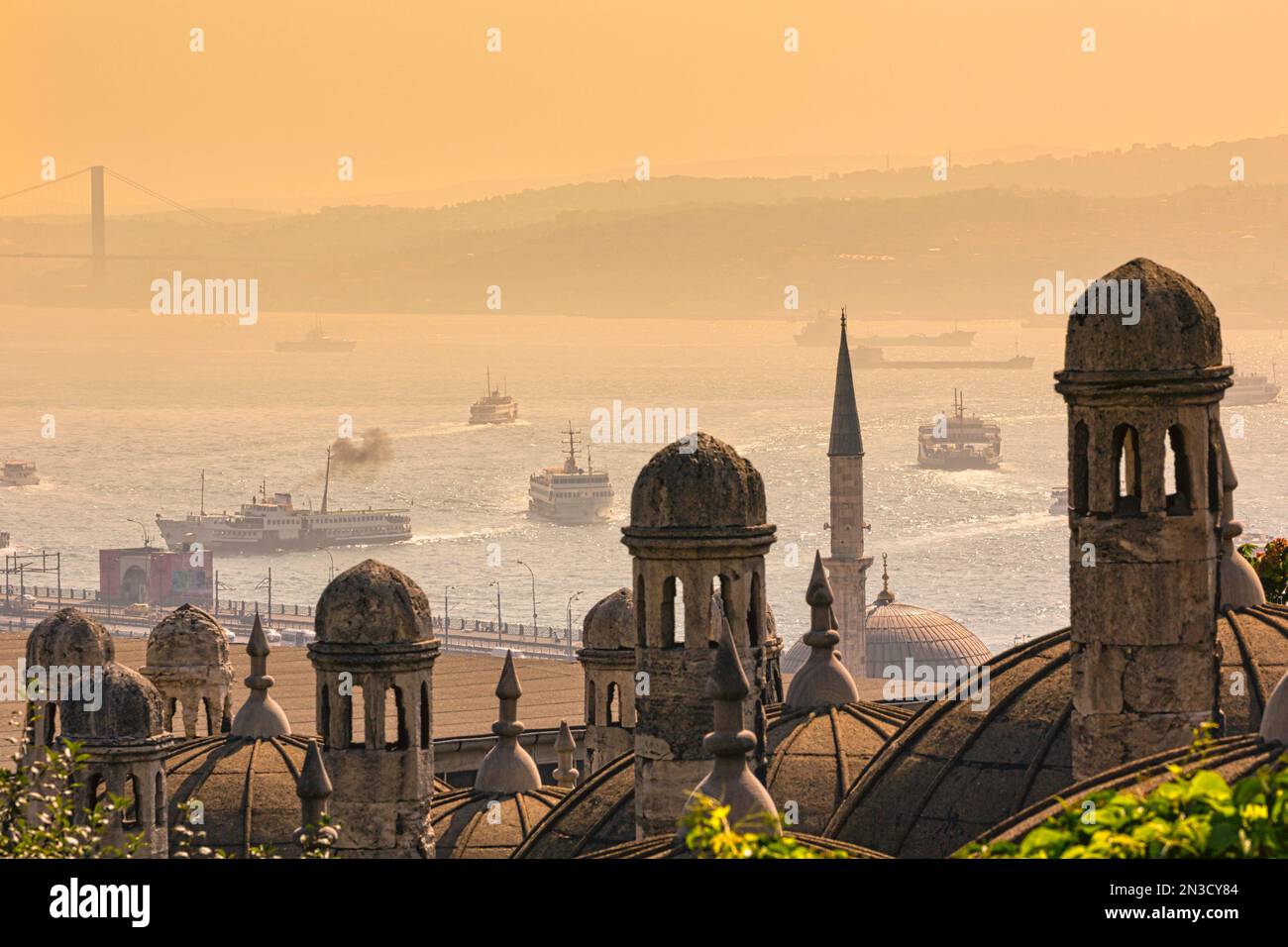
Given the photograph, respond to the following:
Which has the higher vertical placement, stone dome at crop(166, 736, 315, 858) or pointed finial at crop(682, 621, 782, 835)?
pointed finial at crop(682, 621, 782, 835)

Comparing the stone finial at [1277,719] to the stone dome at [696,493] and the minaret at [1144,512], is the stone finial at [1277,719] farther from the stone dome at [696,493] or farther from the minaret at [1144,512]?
the stone dome at [696,493]

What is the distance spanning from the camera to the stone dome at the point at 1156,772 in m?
20.8

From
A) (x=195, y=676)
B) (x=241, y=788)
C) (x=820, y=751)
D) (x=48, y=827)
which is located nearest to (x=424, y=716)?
(x=241, y=788)

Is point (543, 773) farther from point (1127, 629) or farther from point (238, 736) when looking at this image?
point (1127, 629)

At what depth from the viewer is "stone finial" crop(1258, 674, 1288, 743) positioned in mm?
21531

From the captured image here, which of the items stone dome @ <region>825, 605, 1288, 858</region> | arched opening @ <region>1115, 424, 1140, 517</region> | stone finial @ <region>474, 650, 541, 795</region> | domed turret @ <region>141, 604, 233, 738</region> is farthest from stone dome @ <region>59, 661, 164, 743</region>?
arched opening @ <region>1115, 424, 1140, 517</region>

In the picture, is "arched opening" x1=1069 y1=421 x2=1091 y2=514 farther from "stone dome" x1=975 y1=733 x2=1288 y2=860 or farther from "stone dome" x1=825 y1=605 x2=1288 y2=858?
"stone dome" x1=975 y1=733 x2=1288 y2=860

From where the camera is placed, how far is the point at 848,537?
13825cm

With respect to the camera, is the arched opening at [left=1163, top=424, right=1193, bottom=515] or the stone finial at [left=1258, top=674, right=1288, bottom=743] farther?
the arched opening at [left=1163, top=424, right=1193, bottom=515]

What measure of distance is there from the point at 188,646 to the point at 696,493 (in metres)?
18.9

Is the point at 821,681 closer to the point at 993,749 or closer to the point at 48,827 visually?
the point at 993,749

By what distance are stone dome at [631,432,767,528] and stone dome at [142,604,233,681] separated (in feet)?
58.6

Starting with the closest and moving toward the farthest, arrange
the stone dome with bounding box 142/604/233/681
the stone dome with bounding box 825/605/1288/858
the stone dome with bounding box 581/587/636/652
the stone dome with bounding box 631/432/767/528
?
the stone dome with bounding box 825/605/1288/858 < the stone dome with bounding box 631/432/767/528 < the stone dome with bounding box 581/587/636/652 < the stone dome with bounding box 142/604/233/681

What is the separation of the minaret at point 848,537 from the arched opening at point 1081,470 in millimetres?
110366
